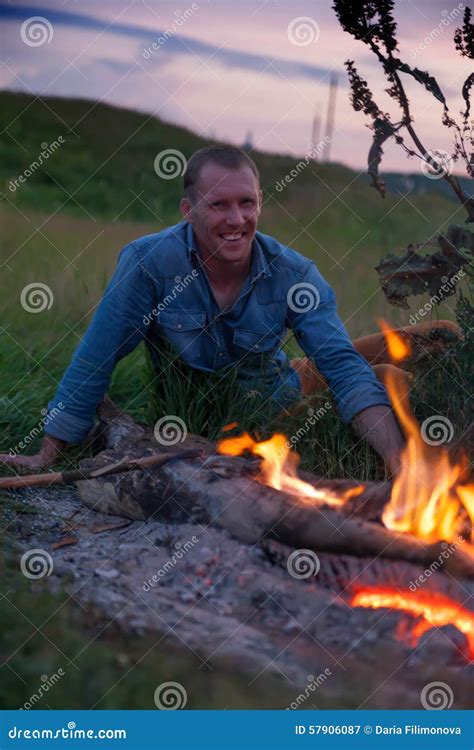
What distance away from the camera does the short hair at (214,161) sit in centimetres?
438

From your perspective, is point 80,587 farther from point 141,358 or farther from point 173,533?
point 141,358

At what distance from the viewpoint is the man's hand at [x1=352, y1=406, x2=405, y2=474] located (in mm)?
4090

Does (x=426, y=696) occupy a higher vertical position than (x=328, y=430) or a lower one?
lower

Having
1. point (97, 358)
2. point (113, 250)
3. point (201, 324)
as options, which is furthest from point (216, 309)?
point (113, 250)

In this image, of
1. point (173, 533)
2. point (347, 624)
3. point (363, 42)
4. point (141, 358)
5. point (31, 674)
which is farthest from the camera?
point (141, 358)

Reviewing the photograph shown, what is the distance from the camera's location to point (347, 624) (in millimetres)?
3176

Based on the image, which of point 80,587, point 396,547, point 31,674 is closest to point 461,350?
point 396,547

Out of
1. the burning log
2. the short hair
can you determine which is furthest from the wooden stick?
the short hair

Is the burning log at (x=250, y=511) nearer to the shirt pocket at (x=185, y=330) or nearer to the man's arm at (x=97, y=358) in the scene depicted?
the man's arm at (x=97, y=358)

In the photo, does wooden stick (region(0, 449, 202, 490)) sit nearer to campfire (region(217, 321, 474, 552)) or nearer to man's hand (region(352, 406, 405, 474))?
campfire (region(217, 321, 474, 552))

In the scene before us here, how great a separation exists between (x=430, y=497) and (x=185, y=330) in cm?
149

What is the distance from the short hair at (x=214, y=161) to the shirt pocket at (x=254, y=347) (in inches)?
26.8

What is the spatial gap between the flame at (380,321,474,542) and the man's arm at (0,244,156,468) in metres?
1.37

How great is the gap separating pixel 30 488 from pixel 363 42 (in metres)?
2.37
